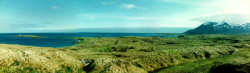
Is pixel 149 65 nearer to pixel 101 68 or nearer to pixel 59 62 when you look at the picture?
pixel 101 68

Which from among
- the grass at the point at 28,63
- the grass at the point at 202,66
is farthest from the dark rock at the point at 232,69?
the grass at the point at 28,63

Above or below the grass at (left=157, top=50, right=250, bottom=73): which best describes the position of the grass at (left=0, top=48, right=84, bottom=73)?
above

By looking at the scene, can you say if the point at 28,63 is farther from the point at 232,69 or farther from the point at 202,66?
the point at 202,66

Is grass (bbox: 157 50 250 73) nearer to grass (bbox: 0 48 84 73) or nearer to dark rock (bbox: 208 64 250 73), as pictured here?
dark rock (bbox: 208 64 250 73)

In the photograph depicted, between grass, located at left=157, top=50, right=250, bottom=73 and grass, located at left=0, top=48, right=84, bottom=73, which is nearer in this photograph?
grass, located at left=0, top=48, right=84, bottom=73

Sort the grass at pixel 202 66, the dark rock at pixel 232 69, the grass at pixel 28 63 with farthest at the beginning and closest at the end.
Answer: the grass at pixel 202 66, the grass at pixel 28 63, the dark rock at pixel 232 69

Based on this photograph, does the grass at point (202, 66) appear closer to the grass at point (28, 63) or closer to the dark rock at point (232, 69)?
the dark rock at point (232, 69)

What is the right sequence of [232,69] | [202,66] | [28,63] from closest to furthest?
[232,69]
[28,63]
[202,66]

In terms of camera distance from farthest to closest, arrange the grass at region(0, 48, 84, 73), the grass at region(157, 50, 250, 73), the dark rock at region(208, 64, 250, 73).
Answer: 1. the grass at region(157, 50, 250, 73)
2. the grass at region(0, 48, 84, 73)
3. the dark rock at region(208, 64, 250, 73)

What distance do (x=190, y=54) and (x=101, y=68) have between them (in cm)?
2252

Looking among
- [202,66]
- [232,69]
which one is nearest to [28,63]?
[232,69]

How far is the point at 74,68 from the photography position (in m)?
20.3

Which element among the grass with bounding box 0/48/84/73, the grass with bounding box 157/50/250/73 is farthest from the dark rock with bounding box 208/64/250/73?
the grass with bounding box 0/48/84/73

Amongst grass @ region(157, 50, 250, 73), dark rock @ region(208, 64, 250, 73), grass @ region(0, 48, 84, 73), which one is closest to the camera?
dark rock @ region(208, 64, 250, 73)
